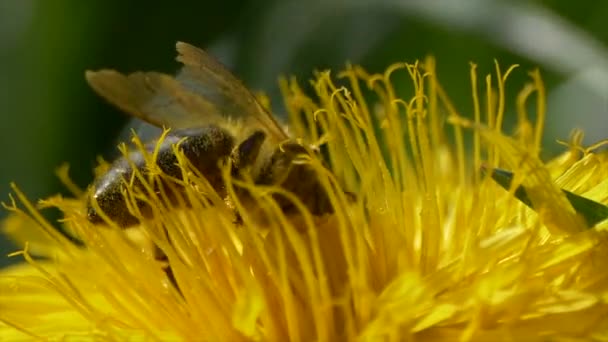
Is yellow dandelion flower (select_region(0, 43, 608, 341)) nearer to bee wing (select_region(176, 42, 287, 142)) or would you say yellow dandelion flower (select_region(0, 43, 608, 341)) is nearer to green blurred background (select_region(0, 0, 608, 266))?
bee wing (select_region(176, 42, 287, 142))

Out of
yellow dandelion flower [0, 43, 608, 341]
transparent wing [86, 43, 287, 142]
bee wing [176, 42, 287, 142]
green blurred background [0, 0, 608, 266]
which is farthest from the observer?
green blurred background [0, 0, 608, 266]

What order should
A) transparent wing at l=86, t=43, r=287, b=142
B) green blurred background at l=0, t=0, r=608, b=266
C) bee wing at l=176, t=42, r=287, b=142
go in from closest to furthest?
1. bee wing at l=176, t=42, r=287, b=142
2. transparent wing at l=86, t=43, r=287, b=142
3. green blurred background at l=0, t=0, r=608, b=266

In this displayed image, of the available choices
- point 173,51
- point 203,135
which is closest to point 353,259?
point 203,135

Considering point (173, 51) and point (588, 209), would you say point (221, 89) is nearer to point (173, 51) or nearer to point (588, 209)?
point (588, 209)

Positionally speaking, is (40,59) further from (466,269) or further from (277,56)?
(466,269)

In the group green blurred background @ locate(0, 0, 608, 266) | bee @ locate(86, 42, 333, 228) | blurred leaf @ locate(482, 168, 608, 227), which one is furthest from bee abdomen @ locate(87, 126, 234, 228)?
green blurred background @ locate(0, 0, 608, 266)

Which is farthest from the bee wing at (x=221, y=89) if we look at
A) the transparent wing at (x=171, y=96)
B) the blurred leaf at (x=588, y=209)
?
the blurred leaf at (x=588, y=209)

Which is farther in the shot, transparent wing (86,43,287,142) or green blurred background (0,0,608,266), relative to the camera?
green blurred background (0,0,608,266)

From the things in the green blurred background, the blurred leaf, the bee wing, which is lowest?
the blurred leaf
